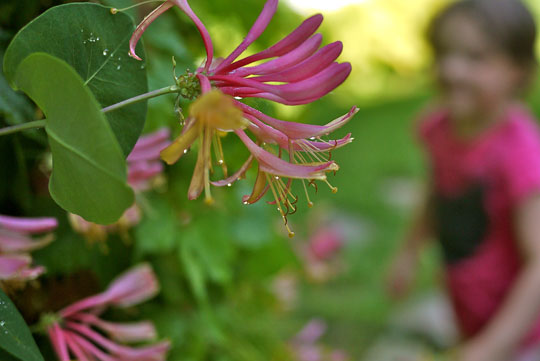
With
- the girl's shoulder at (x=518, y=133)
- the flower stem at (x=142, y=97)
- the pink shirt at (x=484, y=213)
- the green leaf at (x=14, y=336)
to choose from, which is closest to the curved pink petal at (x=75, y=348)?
the green leaf at (x=14, y=336)

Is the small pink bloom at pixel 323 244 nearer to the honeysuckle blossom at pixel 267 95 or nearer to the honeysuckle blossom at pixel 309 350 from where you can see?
the honeysuckle blossom at pixel 309 350

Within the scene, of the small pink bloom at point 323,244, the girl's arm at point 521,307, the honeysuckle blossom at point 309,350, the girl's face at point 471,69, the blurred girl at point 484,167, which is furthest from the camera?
the small pink bloom at point 323,244

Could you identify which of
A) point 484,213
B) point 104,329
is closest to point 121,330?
point 104,329

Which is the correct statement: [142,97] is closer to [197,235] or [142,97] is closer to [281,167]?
[281,167]

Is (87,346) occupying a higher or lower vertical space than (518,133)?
lower

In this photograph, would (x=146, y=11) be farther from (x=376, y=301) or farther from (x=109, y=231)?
(x=376, y=301)

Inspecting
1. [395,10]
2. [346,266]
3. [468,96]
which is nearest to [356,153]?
[395,10]
